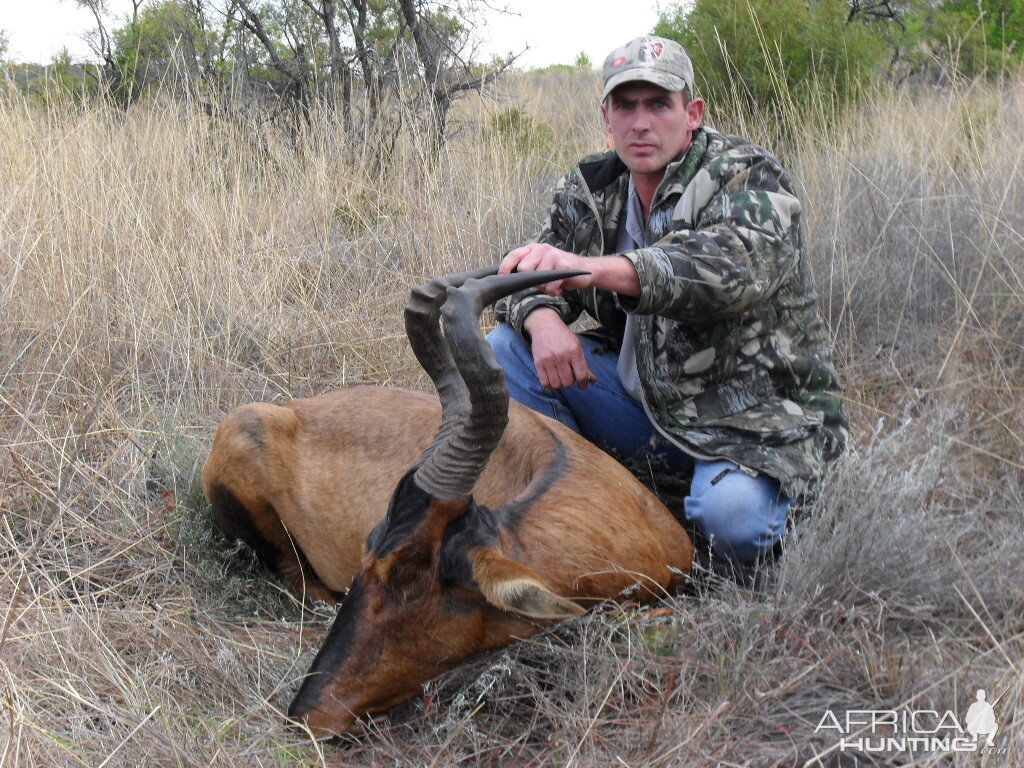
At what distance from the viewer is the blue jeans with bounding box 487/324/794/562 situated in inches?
148

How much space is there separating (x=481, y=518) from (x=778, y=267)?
4.88ft

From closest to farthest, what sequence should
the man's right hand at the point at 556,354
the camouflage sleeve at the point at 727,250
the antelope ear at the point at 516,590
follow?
the antelope ear at the point at 516,590
the camouflage sleeve at the point at 727,250
the man's right hand at the point at 556,354

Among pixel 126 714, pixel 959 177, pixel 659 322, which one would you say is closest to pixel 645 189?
pixel 659 322

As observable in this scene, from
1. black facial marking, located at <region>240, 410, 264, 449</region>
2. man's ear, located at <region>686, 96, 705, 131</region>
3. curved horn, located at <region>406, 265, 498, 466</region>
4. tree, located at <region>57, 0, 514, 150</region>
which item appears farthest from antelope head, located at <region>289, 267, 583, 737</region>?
tree, located at <region>57, 0, 514, 150</region>

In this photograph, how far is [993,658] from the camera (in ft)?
9.95

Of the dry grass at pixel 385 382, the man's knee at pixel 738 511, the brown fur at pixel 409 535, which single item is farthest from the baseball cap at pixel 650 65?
the dry grass at pixel 385 382

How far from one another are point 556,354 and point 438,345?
0.98 meters

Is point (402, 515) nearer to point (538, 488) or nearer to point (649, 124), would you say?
point (538, 488)

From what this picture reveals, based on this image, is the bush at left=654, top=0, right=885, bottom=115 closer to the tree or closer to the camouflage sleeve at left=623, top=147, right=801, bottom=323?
the tree

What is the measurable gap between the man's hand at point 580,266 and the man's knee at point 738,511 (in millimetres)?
899

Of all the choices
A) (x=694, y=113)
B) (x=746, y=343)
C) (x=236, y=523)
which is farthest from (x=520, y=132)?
(x=746, y=343)

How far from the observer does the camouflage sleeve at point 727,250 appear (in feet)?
11.0

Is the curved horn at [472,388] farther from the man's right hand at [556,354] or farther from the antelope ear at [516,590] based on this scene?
the man's right hand at [556,354]

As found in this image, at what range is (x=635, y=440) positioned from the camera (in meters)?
4.59
